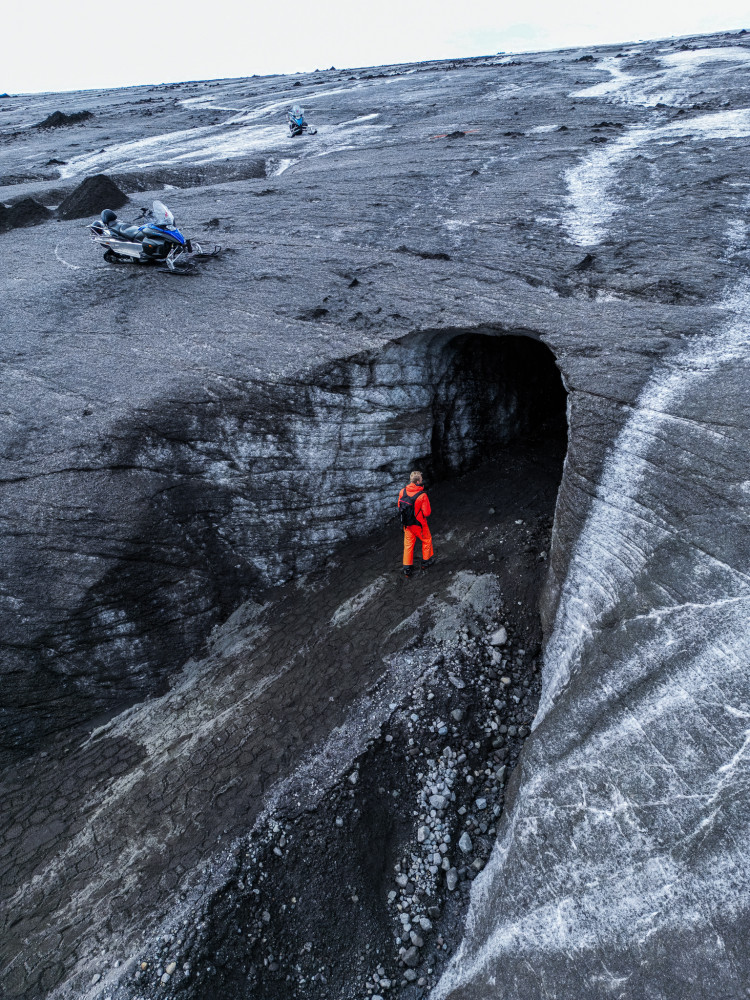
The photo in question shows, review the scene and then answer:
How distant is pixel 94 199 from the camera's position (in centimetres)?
1792

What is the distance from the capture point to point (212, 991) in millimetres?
6980

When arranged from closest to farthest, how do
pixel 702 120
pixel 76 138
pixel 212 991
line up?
pixel 212 991 < pixel 702 120 < pixel 76 138

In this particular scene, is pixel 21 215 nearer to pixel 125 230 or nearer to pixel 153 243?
pixel 125 230

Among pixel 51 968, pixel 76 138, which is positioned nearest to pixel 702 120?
pixel 51 968

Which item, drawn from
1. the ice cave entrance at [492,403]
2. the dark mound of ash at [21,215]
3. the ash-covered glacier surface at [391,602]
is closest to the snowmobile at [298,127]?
the dark mound of ash at [21,215]

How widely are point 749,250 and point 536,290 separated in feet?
11.2

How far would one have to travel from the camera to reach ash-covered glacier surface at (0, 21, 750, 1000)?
22.0 feet

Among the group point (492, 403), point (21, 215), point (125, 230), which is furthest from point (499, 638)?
point (21, 215)

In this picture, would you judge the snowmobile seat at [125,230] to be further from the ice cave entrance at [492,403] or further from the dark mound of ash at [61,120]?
the dark mound of ash at [61,120]

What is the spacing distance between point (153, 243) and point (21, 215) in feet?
26.9

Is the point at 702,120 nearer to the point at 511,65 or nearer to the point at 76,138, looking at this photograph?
the point at 511,65

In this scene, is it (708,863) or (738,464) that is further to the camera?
(738,464)

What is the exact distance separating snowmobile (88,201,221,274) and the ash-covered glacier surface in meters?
0.49

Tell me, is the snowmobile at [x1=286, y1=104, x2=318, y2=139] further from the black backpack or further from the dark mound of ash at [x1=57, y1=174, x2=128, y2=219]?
the black backpack
